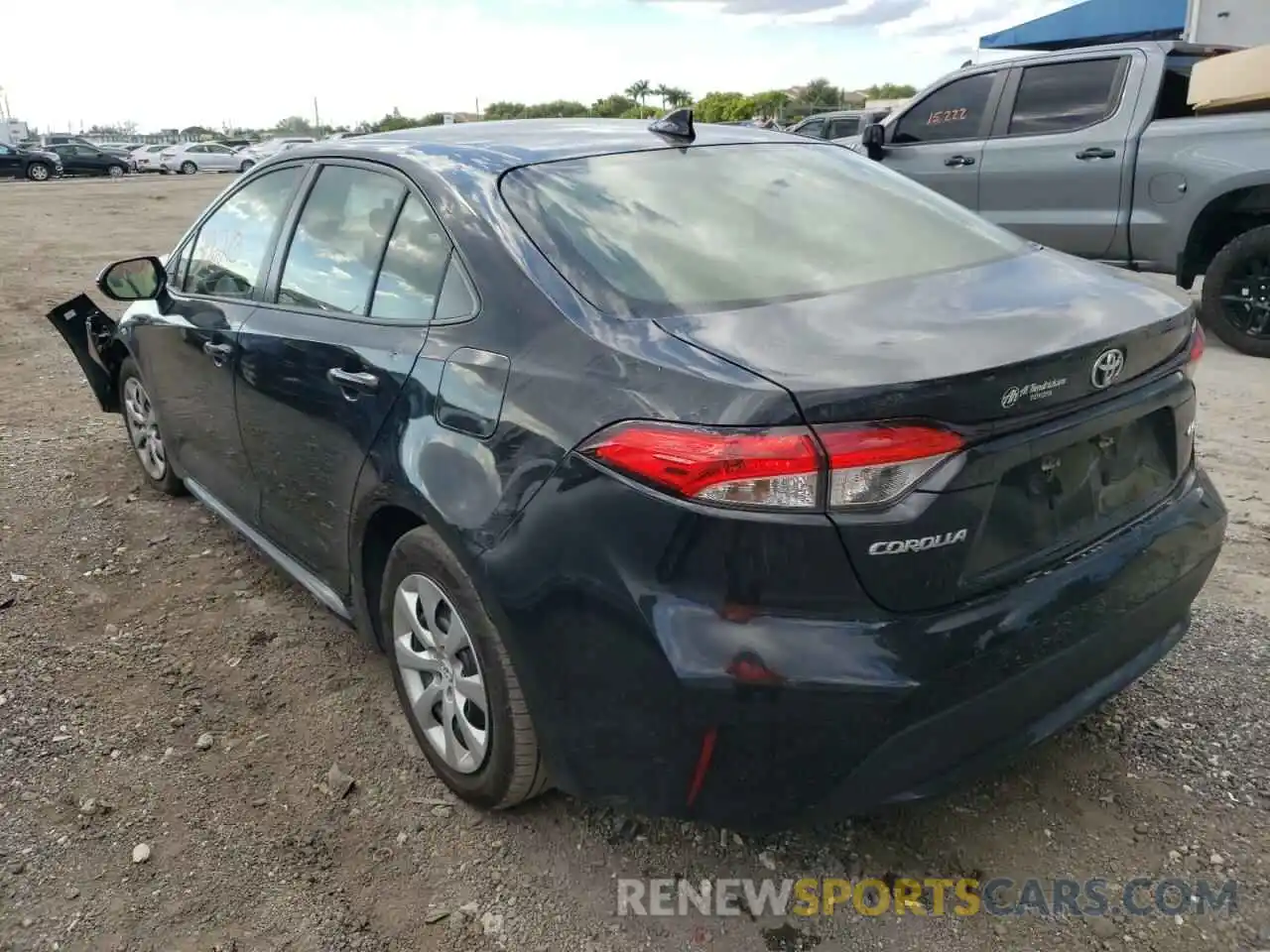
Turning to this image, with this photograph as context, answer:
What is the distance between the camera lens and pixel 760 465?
5.95 ft

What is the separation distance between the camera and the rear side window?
717cm

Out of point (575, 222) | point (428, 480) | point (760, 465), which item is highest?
point (575, 222)

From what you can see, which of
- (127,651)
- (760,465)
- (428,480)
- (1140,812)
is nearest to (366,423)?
(428,480)

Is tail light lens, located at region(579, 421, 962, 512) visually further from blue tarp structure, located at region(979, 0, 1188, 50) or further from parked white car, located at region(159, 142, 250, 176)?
parked white car, located at region(159, 142, 250, 176)

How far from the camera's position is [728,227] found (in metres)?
2.54

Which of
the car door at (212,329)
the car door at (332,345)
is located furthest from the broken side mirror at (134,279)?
the car door at (332,345)

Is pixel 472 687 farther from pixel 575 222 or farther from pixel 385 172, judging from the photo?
pixel 385 172

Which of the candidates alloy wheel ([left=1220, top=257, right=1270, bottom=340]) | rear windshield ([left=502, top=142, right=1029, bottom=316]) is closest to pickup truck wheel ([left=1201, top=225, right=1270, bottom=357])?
alloy wheel ([left=1220, top=257, right=1270, bottom=340])

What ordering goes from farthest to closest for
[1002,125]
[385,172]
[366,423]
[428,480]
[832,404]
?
[1002,125] < [385,172] < [366,423] < [428,480] < [832,404]

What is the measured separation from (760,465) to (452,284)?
3.41ft

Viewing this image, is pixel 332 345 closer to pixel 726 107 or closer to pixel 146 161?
pixel 146 161

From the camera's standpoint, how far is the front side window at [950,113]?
7.87m

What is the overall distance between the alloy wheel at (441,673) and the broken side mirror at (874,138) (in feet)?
21.3

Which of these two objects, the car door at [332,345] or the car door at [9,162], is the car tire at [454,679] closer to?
the car door at [332,345]
